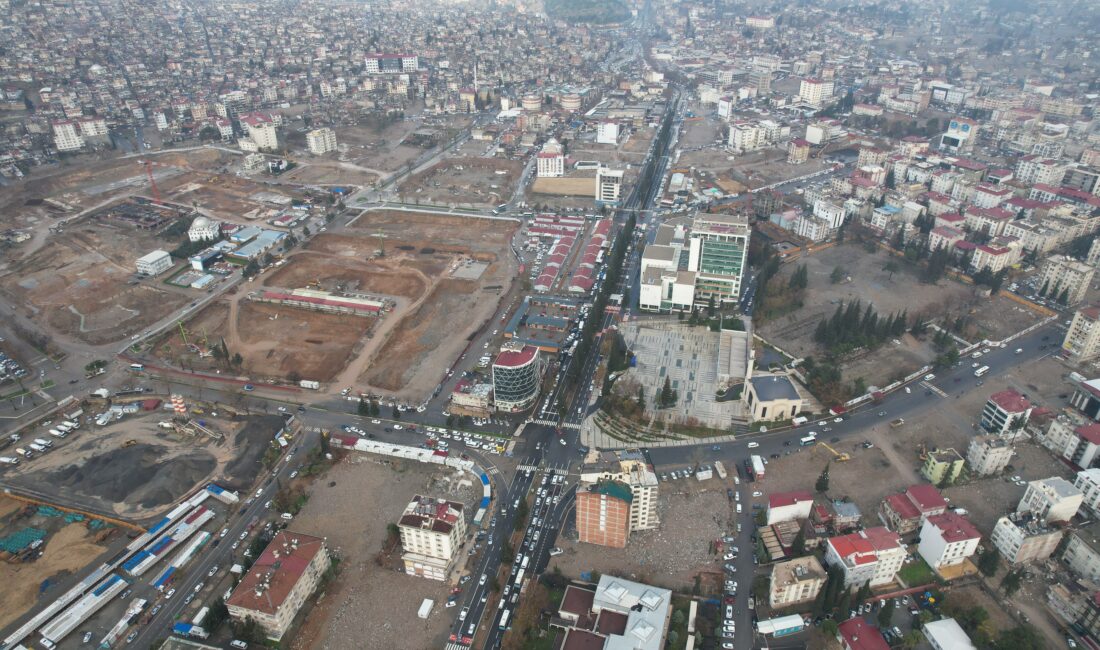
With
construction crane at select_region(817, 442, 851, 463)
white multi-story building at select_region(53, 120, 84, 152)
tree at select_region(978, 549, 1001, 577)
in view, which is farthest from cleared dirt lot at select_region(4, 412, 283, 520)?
white multi-story building at select_region(53, 120, 84, 152)

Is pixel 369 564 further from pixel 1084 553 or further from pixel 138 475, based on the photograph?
pixel 1084 553

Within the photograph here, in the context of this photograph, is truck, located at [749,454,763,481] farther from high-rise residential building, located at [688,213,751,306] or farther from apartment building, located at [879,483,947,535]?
high-rise residential building, located at [688,213,751,306]

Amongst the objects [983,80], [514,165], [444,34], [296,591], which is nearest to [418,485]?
[296,591]

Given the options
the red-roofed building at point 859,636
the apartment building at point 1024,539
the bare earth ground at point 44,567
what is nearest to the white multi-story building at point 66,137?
the bare earth ground at point 44,567

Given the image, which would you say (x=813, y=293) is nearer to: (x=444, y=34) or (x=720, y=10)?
(x=444, y=34)

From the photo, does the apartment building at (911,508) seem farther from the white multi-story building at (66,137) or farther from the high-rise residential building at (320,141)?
the white multi-story building at (66,137)

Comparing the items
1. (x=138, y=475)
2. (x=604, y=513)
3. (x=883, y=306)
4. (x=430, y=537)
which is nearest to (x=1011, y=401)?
(x=883, y=306)
